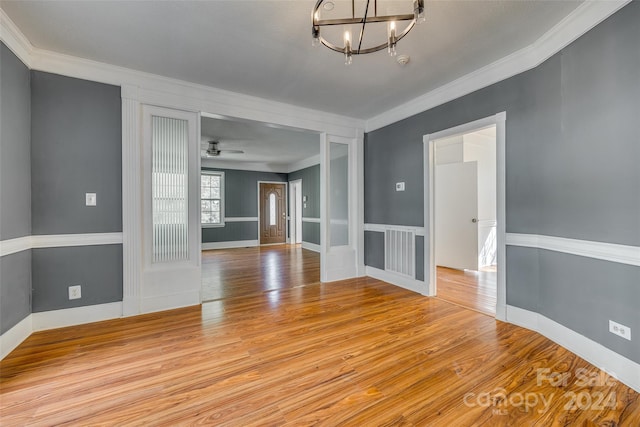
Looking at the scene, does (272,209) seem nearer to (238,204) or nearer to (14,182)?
(238,204)

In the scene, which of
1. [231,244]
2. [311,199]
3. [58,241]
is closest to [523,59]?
[58,241]

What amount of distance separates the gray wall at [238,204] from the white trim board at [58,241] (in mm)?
5444

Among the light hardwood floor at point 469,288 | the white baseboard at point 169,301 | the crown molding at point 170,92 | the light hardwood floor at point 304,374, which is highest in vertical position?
the crown molding at point 170,92

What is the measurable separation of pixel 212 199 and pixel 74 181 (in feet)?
18.8

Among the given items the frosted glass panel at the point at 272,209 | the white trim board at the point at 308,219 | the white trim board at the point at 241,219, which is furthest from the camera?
the frosted glass panel at the point at 272,209

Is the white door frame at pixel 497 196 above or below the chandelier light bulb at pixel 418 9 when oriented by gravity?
below

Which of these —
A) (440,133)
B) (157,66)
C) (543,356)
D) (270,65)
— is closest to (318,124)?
(270,65)

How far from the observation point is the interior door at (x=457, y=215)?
4.82 meters

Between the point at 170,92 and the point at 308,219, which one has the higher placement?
the point at 170,92

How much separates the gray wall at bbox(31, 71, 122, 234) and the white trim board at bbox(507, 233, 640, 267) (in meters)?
4.22

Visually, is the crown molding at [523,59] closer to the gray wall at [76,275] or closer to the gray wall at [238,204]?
the gray wall at [76,275]

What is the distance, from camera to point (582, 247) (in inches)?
82.7

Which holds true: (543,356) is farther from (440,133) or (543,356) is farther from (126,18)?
(126,18)

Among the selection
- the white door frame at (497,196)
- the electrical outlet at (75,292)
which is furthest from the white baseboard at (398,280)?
the electrical outlet at (75,292)
